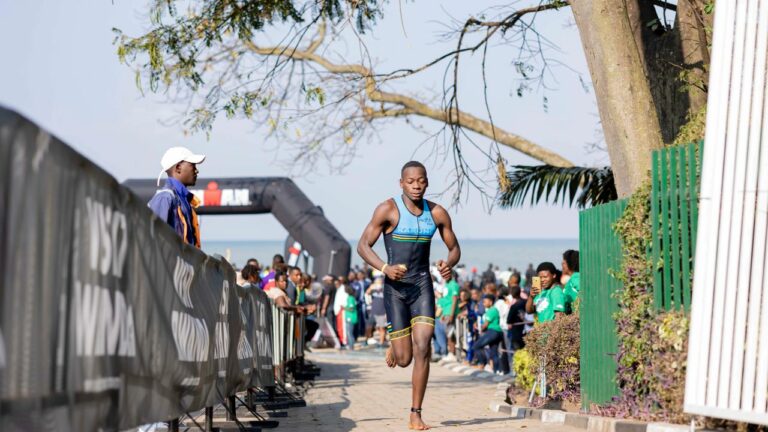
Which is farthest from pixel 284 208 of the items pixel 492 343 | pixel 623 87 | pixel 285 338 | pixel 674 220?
pixel 674 220

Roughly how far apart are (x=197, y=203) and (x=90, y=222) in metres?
5.01

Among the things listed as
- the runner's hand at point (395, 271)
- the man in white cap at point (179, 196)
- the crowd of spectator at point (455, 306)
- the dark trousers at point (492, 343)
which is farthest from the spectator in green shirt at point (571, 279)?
the dark trousers at point (492, 343)

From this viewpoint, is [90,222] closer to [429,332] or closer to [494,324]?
[429,332]

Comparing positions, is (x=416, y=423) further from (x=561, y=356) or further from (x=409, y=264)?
(x=561, y=356)

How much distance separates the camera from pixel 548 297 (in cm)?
1566

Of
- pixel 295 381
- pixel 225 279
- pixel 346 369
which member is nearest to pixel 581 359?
pixel 225 279

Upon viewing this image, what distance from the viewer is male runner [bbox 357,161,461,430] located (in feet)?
35.7

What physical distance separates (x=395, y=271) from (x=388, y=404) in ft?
17.6

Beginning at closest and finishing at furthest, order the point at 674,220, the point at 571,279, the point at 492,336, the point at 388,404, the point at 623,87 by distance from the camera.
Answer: the point at 674,220
the point at 623,87
the point at 571,279
the point at 388,404
the point at 492,336

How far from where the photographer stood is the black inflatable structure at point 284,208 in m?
42.4

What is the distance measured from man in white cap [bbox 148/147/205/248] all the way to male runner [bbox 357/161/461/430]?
1.85 metres

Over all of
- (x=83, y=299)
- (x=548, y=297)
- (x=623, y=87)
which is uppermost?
(x=623, y=87)

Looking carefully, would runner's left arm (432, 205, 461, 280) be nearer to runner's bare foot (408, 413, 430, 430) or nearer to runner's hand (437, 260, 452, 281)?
runner's hand (437, 260, 452, 281)

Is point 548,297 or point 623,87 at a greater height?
point 623,87
